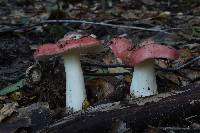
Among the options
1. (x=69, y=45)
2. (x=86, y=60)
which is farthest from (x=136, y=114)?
(x=86, y=60)

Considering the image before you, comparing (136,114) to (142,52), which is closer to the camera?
(136,114)

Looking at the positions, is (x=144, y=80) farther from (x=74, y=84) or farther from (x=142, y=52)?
(x=74, y=84)

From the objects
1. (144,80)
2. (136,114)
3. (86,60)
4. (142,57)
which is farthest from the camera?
(86,60)

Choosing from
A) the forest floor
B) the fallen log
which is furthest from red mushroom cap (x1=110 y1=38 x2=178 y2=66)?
the fallen log

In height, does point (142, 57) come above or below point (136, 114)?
above

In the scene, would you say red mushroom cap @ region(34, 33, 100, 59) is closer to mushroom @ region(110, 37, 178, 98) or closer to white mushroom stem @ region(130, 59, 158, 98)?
mushroom @ region(110, 37, 178, 98)

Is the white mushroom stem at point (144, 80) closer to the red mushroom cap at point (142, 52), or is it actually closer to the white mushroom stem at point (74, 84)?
the red mushroom cap at point (142, 52)

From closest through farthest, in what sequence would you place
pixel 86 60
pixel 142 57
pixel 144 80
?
pixel 142 57 → pixel 144 80 → pixel 86 60
